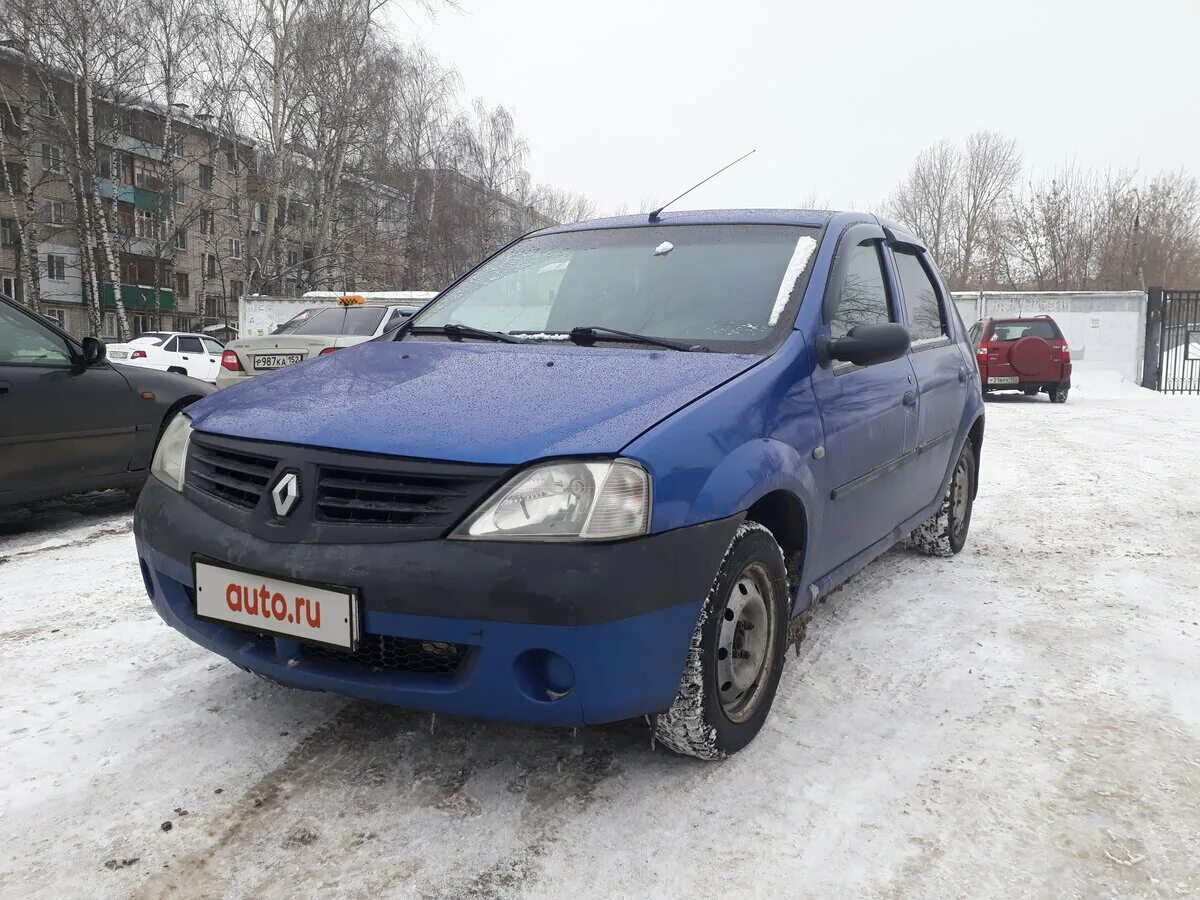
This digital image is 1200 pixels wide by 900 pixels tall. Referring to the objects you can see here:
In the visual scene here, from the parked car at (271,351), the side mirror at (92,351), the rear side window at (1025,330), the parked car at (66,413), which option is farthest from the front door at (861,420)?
the rear side window at (1025,330)

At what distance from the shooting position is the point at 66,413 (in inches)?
197

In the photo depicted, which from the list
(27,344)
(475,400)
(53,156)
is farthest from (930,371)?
(53,156)

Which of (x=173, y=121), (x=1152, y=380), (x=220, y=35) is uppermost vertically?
(x=220, y=35)

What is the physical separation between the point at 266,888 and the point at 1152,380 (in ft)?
69.1

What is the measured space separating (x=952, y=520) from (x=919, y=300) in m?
1.19

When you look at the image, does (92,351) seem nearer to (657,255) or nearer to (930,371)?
(657,255)

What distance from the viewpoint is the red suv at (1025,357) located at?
48.5ft

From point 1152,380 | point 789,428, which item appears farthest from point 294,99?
point 789,428

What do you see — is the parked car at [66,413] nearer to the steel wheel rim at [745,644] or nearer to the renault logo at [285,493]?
the renault logo at [285,493]

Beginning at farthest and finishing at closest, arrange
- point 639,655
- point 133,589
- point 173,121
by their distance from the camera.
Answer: point 173,121
point 133,589
point 639,655

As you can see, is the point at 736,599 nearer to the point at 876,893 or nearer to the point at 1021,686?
the point at 876,893

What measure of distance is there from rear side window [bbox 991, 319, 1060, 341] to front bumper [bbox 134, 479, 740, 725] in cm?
1472

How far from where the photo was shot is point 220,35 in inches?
1049

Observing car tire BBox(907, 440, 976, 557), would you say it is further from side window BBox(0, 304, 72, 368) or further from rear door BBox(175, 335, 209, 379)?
rear door BBox(175, 335, 209, 379)
